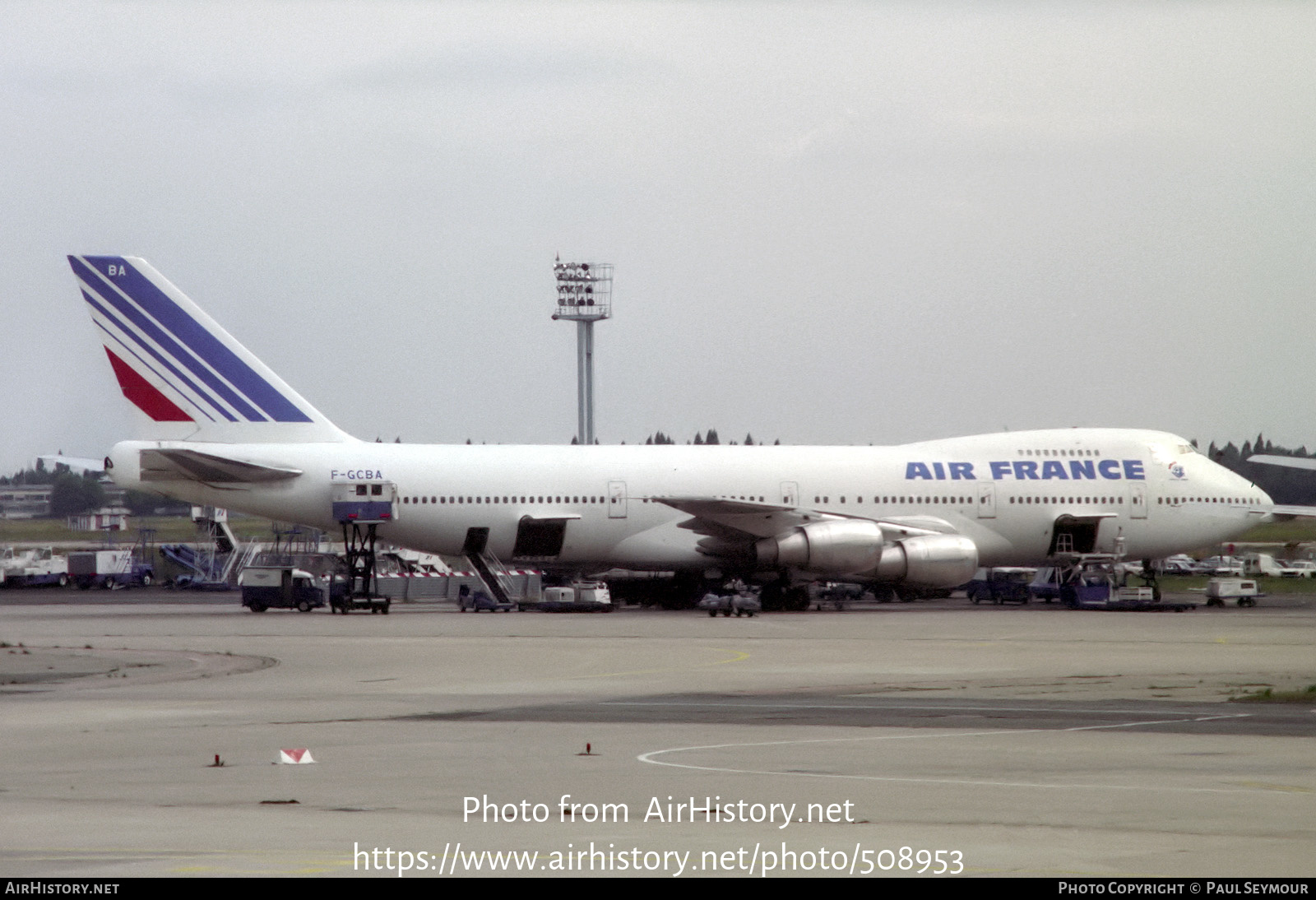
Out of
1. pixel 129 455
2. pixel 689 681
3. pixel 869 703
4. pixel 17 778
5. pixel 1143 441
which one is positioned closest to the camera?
pixel 17 778

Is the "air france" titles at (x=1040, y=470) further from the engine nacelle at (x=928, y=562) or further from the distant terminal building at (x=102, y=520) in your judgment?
the distant terminal building at (x=102, y=520)

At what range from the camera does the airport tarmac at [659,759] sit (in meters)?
10.9

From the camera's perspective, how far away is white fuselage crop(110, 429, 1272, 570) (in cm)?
4966

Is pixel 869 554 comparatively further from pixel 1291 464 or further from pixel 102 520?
pixel 102 520

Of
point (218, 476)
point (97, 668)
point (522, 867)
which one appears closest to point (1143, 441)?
point (218, 476)

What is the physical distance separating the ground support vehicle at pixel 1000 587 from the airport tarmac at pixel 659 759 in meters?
25.6

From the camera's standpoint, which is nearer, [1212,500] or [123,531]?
[1212,500]

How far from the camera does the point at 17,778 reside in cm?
1473

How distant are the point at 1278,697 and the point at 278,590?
3457 cm

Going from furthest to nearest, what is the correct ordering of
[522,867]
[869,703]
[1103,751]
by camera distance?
[869,703] → [1103,751] → [522,867]

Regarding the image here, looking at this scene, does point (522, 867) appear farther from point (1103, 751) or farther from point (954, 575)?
point (954, 575)

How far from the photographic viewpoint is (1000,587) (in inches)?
2333

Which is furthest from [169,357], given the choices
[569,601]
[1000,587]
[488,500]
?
[1000,587]

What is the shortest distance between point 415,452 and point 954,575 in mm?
16182
